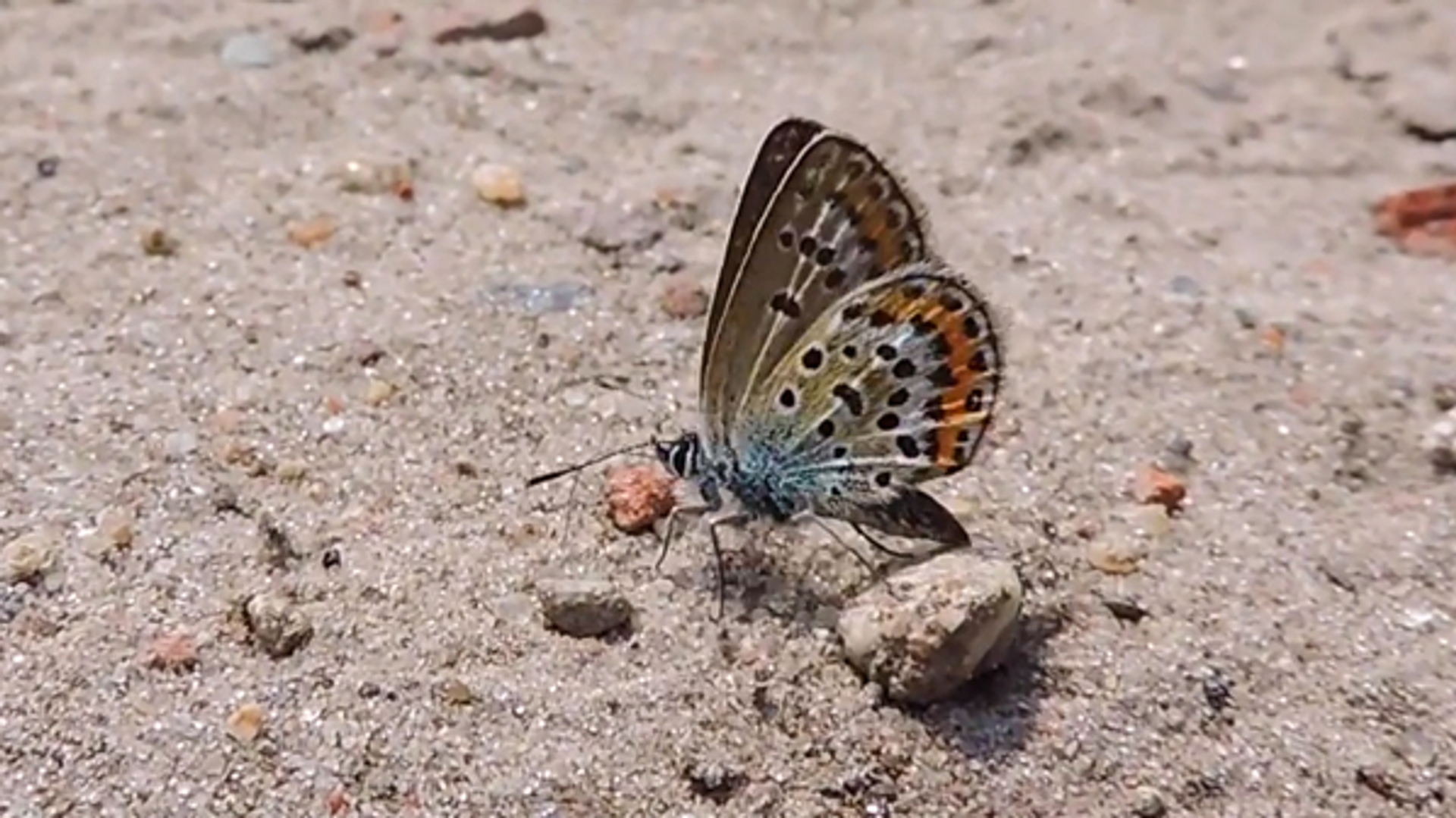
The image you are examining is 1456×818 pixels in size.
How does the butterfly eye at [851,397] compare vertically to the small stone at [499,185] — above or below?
above

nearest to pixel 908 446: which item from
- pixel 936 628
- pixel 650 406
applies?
pixel 936 628

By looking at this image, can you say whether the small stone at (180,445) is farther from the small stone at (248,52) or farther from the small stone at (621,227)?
the small stone at (248,52)

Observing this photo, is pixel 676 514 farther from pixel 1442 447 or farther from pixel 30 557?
pixel 1442 447

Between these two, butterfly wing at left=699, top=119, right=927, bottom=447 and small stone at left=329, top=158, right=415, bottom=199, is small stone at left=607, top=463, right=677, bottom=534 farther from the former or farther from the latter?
small stone at left=329, top=158, right=415, bottom=199

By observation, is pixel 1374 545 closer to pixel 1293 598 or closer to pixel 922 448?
pixel 1293 598

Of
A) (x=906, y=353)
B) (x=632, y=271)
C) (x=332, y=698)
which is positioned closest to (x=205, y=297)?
(x=632, y=271)

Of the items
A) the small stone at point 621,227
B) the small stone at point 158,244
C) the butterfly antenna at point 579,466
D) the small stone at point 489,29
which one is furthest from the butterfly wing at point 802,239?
the small stone at point 489,29
